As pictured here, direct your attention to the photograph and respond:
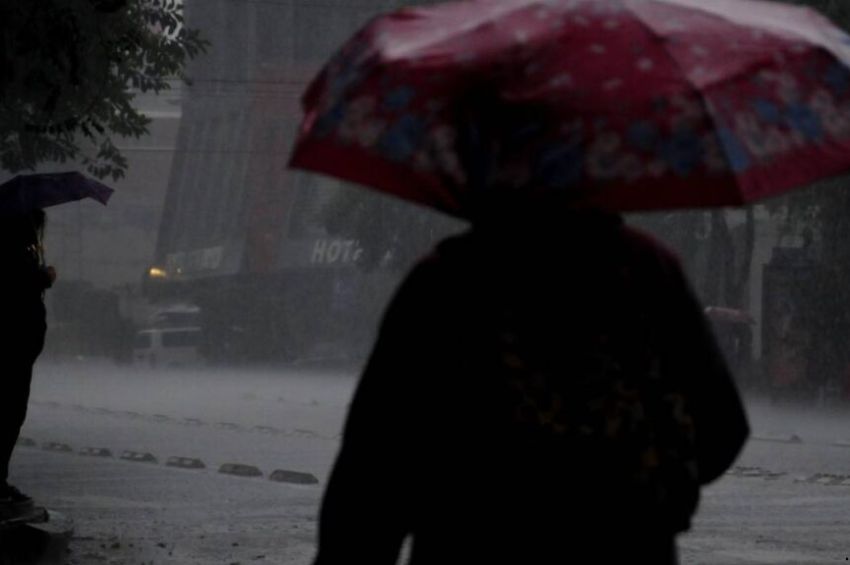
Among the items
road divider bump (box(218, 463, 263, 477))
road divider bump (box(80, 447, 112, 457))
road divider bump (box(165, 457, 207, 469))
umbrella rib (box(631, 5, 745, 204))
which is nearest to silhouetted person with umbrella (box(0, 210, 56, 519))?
road divider bump (box(218, 463, 263, 477))

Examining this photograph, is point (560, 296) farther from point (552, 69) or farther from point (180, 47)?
point (180, 47)

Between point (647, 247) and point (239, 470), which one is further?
point (239, 470)

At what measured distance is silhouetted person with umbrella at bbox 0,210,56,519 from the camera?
10.6m

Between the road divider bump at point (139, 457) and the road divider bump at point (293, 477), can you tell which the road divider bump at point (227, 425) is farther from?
the road divider bump at point (293, 477)

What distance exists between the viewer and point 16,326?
34.8 feet

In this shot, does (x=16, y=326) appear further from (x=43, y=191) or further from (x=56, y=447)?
(x=56, y=447)

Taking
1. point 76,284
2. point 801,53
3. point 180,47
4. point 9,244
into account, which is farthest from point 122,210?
point 801,53

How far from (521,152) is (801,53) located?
54 cm

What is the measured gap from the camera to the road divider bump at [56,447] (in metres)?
21.9

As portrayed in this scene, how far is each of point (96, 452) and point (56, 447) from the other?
1.10 metres

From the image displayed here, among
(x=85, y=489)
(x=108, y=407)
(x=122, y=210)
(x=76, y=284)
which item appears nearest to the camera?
(x=85, y=489)

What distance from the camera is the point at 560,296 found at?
3.42m

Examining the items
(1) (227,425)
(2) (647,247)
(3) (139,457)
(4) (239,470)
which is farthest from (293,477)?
(2) (647,247)

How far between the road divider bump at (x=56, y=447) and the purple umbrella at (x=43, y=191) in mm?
10277
